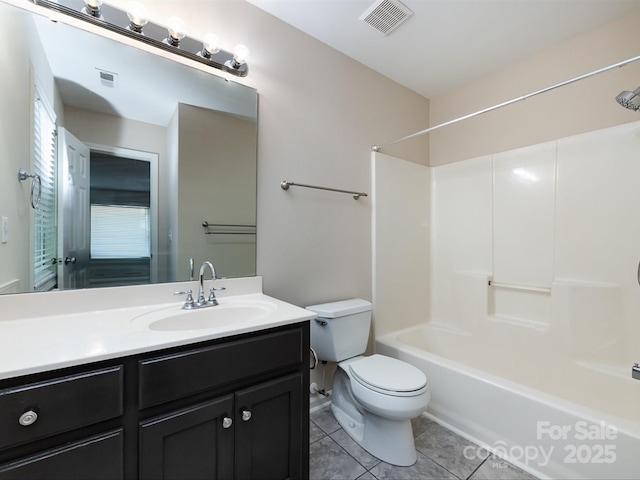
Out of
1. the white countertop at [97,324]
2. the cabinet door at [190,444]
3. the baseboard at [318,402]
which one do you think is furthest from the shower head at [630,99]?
the baseboard at [318,402]

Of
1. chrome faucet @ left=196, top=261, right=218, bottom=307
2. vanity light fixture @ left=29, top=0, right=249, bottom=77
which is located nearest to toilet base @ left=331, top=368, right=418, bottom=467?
chrome faucet @ left=196, top=261, right=218, bottom=307

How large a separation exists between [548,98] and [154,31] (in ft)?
8.14

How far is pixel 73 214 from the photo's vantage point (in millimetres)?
1193

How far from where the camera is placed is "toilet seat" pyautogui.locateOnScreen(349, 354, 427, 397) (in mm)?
1431

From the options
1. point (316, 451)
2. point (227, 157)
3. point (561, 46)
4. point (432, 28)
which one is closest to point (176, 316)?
point (227, 157)

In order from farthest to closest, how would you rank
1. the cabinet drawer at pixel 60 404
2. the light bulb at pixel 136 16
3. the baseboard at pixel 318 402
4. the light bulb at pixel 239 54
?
the baseboard at pixel 318 402
the light bulb at pixel 239 54
the light bulb at pixel 136 16
the cabinet drawer at pixel 60 404

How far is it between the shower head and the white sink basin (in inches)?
78.2

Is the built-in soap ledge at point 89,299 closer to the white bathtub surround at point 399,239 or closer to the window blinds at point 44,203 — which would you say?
the window blinds at point 44,203

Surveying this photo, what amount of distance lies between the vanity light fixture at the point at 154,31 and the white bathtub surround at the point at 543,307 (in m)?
1.48

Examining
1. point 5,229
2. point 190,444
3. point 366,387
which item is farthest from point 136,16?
point 366,387

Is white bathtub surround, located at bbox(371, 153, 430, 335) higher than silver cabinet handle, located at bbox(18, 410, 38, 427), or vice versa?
white bathtub surround, located at bbox(371, 153, 430, 335)

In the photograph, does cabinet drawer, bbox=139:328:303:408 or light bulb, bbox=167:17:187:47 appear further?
light bulb, bbox=167:17:187:47

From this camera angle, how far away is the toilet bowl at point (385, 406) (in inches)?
55.8

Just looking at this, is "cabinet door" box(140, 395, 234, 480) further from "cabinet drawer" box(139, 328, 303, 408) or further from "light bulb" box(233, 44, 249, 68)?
"light bulb" box(233, 44, 249, 68)
